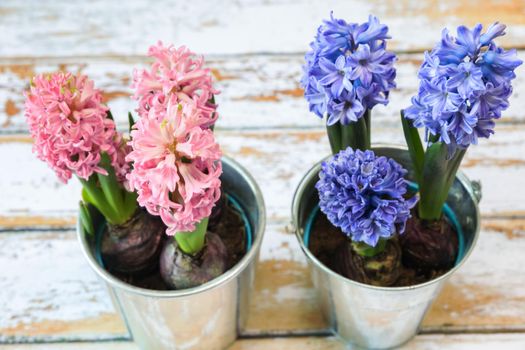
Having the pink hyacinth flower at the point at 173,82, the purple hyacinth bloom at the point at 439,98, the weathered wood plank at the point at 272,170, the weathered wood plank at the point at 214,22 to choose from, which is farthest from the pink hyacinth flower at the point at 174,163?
the weathered wood plank at the point at 214,22

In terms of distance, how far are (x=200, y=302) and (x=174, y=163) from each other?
148mm

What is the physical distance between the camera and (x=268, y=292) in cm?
67

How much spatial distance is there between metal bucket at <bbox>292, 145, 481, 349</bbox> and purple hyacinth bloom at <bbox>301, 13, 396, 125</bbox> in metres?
0.12

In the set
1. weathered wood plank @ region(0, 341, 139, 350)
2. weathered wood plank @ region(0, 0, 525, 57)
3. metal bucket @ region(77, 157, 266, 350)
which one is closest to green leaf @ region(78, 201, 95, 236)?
metal bucket @ region(77, 157, 266, 350)

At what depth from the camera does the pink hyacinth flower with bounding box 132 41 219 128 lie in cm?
49

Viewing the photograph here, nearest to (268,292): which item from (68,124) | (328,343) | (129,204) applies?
(328,343)

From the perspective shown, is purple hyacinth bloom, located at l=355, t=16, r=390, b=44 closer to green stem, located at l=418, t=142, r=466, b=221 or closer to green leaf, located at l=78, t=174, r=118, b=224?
green stem, located at l=418, t=142, r=466, b=221

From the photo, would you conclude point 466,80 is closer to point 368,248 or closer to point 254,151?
point 368,248

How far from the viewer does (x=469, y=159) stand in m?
0.75

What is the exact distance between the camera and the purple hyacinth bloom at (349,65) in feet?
1.49

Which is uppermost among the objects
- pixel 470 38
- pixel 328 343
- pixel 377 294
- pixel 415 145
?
pixel 470 38

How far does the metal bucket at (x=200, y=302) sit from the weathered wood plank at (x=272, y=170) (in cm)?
14

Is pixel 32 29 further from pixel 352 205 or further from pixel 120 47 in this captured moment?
pixel 352 205

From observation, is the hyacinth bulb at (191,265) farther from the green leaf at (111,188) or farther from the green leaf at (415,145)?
the green leaf at (415,145)
